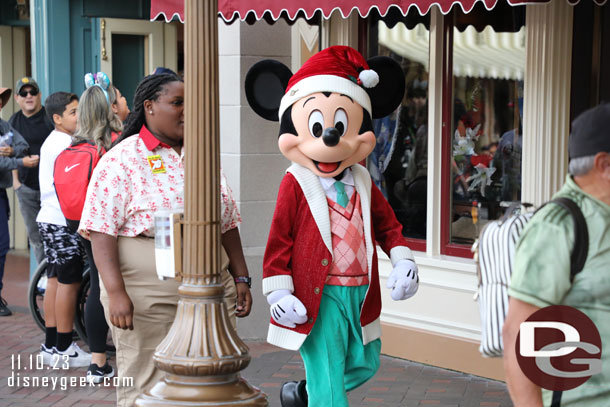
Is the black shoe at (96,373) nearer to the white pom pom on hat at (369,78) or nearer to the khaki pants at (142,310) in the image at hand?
the khaki pants at (142,310)

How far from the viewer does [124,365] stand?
4211mm

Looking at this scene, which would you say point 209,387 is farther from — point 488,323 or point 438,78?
point 438,78

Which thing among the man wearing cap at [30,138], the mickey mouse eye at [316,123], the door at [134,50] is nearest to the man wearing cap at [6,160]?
the man wearing cap at [30,138]

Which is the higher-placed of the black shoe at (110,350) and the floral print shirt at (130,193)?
the floral print shirt at (130,193)

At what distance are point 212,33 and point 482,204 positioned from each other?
3.75m

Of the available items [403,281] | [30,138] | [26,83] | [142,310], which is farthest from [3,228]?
[403,281]

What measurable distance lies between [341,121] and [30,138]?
16.9ft

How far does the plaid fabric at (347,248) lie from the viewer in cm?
434

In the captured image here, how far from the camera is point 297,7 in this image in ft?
19.0

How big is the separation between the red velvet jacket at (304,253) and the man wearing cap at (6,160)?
4244 millimetres

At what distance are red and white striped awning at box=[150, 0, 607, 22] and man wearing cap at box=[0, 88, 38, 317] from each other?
221 cm

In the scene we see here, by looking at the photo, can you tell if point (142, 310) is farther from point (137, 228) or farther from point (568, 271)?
point (568, 271)

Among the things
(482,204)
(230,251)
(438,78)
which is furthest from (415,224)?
(230,251)

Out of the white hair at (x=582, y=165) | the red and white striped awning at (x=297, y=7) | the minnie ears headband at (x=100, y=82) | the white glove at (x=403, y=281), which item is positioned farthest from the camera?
the minnie ears headband at (x=100, y=82)
